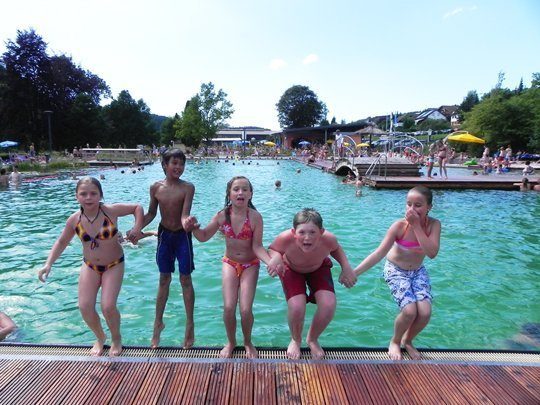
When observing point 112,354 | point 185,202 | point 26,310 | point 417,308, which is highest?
point 185,202

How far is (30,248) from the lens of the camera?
10477 mm

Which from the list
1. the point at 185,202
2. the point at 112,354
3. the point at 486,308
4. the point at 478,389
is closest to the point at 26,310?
the point at 112,354

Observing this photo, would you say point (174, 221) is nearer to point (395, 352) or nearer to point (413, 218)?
point (413, 218)

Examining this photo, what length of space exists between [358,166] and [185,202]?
25026 millimetres

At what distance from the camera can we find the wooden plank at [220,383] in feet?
10.1

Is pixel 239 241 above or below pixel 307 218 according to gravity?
below

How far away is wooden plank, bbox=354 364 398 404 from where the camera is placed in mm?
3096

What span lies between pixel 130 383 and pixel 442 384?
2608 millimetres

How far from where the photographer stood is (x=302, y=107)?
105 m

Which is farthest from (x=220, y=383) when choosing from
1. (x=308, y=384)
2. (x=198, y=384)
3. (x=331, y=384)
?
(x=331, y=384)

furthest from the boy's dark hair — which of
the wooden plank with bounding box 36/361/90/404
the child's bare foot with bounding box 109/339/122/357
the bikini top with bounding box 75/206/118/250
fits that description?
the wooden plank with bounding box 36/361/90/404

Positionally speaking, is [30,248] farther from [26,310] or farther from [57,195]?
[57,195]

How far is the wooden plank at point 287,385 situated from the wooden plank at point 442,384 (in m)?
1.13

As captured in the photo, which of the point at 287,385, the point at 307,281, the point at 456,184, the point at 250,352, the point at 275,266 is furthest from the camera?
the point at 456,184
